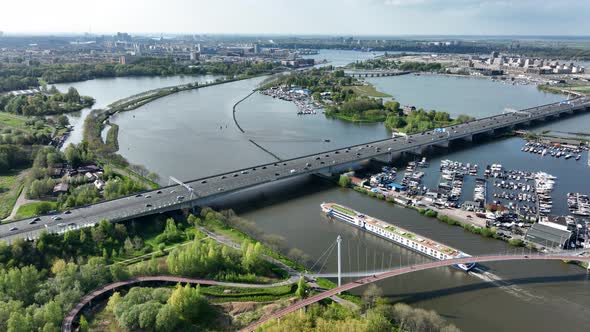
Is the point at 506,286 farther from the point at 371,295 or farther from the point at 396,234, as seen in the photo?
the point at 371,295

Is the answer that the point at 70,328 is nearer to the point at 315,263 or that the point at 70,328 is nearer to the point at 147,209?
the point at 147,209

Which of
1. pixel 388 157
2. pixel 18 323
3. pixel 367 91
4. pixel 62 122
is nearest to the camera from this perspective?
pixel 18 323

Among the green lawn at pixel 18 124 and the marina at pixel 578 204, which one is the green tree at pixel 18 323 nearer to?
the marina at pixel 578 204

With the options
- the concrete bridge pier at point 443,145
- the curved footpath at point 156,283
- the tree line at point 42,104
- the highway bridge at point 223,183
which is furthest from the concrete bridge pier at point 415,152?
the tree line at point 42,104

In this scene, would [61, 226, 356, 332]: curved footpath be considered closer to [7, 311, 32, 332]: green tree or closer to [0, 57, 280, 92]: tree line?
[7, 311, 32, 332]: green tree

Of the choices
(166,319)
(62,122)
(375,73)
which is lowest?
(166,319)

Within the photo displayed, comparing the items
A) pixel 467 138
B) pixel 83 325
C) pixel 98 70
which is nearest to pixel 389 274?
pixel 83 325
